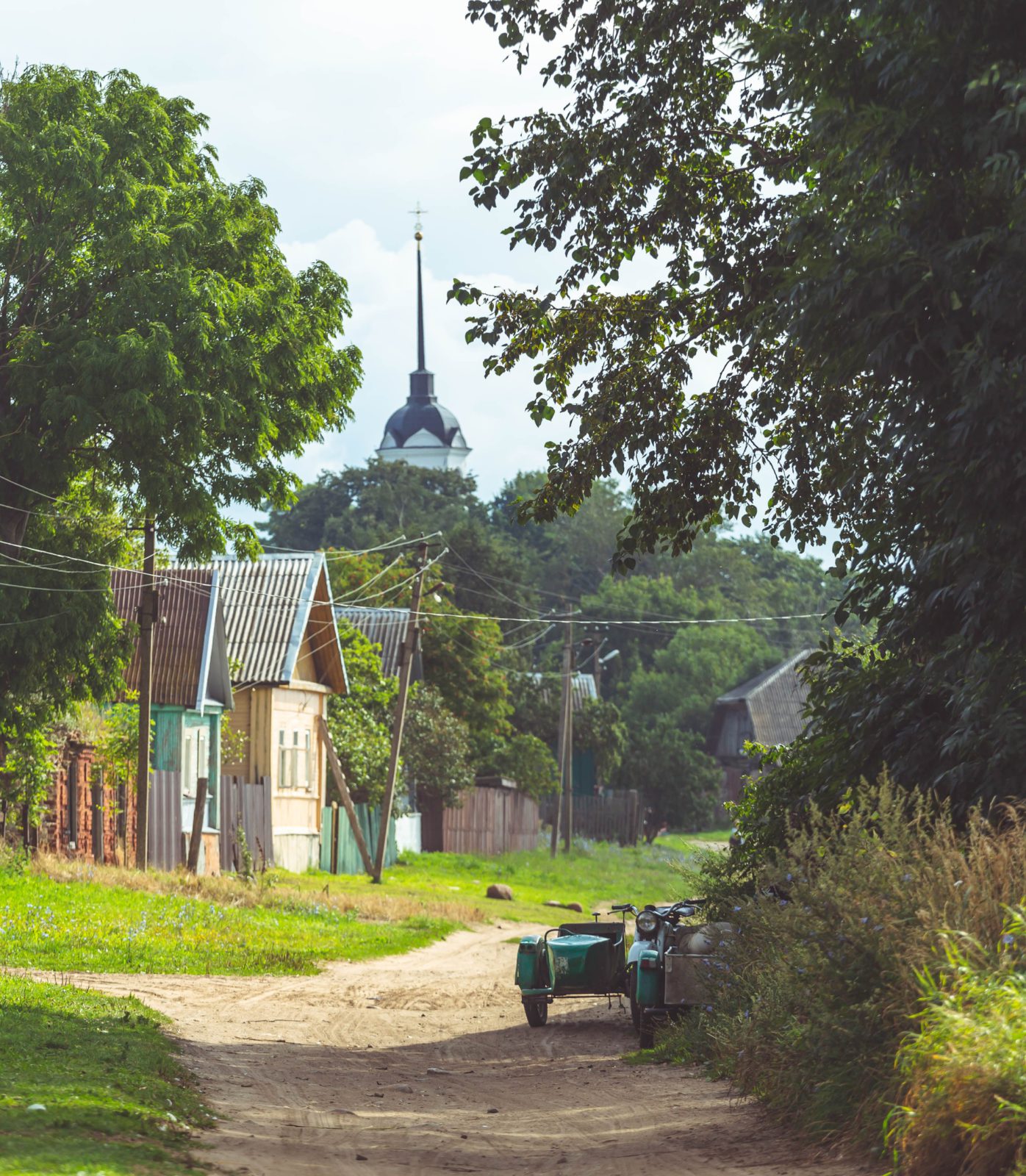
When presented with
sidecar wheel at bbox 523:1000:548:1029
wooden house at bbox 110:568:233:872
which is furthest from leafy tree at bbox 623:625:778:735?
sidecar wheel at bbox 523:1000:548:1029

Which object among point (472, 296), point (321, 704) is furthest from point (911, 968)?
point (321, 704)

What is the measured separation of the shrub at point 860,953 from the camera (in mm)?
7797

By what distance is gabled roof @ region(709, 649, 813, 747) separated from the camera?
243 ft

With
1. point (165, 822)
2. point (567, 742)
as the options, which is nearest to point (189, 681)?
point (165, 822)

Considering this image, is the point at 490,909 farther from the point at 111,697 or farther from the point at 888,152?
the point at 888,152

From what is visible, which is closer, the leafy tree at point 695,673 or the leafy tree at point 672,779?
the leafy tree at point 672,779

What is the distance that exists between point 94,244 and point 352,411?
16.3 feet

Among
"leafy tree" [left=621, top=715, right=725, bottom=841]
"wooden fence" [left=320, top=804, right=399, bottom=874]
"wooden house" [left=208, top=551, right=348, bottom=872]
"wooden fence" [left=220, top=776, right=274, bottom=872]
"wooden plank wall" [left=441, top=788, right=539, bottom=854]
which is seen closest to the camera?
"wooden fence" [left=220, top=776, right=274, bottom=872]

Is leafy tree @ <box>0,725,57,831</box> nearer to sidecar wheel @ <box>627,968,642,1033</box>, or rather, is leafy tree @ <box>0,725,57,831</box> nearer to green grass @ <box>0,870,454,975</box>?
green grass @ <box>0,870,454,975</box>

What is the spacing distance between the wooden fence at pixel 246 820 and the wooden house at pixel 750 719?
1677 inches

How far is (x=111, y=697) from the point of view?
82.1 feet

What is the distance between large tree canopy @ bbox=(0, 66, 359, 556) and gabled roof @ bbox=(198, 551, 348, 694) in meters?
12.3

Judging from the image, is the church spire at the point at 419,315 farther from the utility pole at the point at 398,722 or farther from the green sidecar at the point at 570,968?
the green sidecar at the point at 570,968

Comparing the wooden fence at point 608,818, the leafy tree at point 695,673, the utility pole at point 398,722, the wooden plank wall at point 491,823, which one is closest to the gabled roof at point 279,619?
the utility pole at point 398,722
